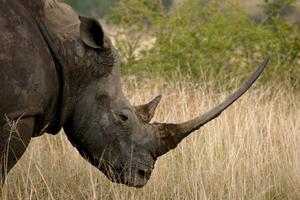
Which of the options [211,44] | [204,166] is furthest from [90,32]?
[211,44]

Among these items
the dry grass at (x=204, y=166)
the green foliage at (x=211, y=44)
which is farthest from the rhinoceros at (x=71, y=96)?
the green foliage at (x=211, y=44)

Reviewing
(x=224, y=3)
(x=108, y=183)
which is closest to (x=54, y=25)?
(x=108, y=183)

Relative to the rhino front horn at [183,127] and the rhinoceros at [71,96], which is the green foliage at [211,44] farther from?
the rhinoceros at [71,96]

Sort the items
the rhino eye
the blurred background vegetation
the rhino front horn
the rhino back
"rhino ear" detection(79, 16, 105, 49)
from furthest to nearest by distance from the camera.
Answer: the blurred background vegetation < the rhino front horn < the rhino eye < "rhino ear" detection(79, 16, 105, 49) < the rhino back

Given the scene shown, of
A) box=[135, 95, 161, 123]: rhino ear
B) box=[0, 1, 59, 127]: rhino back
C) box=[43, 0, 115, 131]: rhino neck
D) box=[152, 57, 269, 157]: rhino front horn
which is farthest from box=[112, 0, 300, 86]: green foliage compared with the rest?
box=[0, 1, 59, 127]: rhino back

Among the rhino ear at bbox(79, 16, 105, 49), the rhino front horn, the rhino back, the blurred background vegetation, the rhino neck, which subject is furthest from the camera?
the blurred background vegetation

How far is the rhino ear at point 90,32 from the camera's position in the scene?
547cm

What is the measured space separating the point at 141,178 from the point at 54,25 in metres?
1.24

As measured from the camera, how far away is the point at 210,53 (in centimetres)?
1165

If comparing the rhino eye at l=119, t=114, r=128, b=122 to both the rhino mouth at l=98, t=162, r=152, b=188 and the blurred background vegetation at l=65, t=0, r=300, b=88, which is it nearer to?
the rhino mouth at l=98, t=162, r=152, b=188

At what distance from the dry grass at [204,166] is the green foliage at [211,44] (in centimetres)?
259

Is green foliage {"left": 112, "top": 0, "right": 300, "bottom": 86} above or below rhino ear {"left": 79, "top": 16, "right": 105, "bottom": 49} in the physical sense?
below

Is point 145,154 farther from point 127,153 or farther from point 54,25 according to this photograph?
point 54,25

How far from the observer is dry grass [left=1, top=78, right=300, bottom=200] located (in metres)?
6.20
